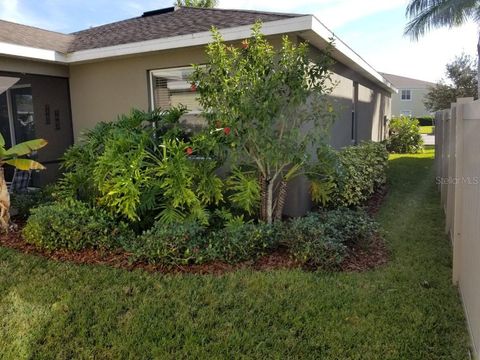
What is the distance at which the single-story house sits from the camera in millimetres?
6887

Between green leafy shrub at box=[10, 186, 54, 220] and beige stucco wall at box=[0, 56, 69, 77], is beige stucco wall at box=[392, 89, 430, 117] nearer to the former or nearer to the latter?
beige stucco wall at box=[0, 56, 69, 77]

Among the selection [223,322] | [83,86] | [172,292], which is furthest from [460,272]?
[83,86]

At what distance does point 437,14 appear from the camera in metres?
16.9

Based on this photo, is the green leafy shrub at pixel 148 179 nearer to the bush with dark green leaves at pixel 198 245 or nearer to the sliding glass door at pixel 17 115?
the bush with dark green leaves at pixel 198 245

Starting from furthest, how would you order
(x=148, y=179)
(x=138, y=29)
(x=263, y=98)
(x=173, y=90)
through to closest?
(x=138, y=29) → (x=173, y=90) → (x=148, y=179) → (x=263, y=98)

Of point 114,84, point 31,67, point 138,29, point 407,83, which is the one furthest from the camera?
point 407,83

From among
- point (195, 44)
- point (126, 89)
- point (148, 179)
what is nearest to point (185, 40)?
point (195, 44)

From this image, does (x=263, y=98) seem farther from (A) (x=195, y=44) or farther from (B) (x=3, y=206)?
(B) (x=3, y=206)

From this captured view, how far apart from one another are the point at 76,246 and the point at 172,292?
1.87 metres

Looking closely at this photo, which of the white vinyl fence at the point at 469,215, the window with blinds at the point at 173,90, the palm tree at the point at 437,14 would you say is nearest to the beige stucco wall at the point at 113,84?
the window with blinds at the point at 173,90

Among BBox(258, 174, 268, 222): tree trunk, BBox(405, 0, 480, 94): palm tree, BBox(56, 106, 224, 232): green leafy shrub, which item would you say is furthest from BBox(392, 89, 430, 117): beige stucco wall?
BBox(56, 106, 224, 232): green leafy shrub

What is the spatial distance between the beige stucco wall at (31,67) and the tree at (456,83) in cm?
2352

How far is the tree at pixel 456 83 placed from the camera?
81.1 feet

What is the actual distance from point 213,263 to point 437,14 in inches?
674
